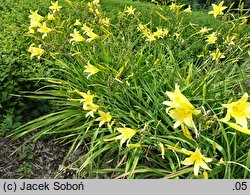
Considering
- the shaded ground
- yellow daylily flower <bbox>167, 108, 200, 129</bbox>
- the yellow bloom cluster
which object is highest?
the yellow bloom cluster

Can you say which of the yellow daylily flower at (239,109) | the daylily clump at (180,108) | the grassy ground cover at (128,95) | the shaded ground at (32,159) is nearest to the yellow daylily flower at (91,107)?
the grassy ground cover at (128,95)

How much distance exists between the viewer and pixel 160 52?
3814mm

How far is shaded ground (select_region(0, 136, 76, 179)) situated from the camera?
10.7 feet

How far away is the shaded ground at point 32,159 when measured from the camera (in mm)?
3273

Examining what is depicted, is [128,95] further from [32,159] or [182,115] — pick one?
[182,115]

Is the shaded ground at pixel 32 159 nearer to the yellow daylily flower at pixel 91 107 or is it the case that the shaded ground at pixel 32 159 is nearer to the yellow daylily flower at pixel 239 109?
the yellow daylily flower at pixel 91 107

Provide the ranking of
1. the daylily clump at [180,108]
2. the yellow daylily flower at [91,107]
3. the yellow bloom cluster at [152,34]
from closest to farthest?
the daylily clump at [180,108] < the yellow daylily flower at [91,107] < the yellow bloom cluster at [152,34]

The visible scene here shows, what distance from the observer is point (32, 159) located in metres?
3.42

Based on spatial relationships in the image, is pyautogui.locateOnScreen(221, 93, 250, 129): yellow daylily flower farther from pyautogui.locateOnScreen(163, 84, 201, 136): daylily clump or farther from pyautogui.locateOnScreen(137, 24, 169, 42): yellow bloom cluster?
pyautogui.locateOnScreen(137, 24, 169, 42): yellow bloom cluster

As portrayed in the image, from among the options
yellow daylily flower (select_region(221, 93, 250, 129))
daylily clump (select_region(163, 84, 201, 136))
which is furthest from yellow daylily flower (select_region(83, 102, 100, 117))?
yellow daylily flower (select_region(221, 93, 250, 129))

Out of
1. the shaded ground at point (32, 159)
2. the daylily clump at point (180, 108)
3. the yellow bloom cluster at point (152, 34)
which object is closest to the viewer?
the daylily clump at point (180, 108)

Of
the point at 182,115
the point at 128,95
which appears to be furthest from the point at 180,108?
the point at 128,95

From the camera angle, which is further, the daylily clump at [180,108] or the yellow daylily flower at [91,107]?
the yellow daylily flower at [91,107]

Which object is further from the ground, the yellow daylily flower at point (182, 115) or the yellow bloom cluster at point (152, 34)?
the yellow bloom cluster at point (152, 34)
